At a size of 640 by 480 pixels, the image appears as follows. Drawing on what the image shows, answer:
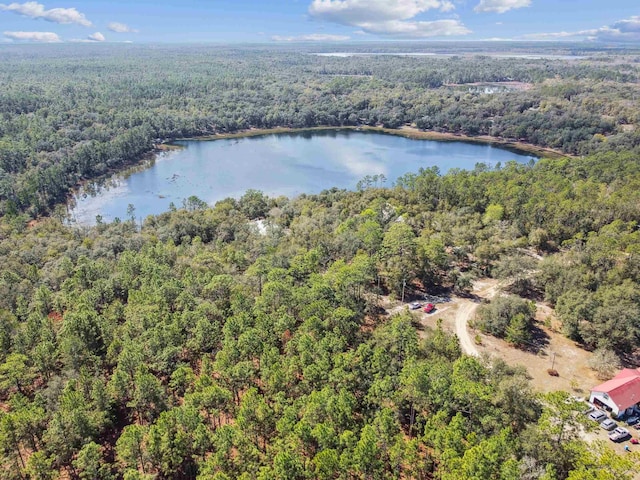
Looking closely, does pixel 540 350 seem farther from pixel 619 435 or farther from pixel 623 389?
pixel 619 435

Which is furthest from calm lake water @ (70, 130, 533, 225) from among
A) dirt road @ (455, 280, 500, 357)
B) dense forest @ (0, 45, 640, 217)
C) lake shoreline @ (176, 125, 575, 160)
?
dirt road @ (455, 280, 500, 357)

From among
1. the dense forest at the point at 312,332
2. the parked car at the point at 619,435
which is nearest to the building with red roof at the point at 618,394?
the parked car at the point at 619,435

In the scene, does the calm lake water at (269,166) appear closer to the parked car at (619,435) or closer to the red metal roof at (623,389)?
the red metal roof at (623,389)

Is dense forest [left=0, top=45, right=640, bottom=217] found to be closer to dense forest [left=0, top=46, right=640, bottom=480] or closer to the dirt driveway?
dense forest [left=0, top=46, right=640, bottom=480]

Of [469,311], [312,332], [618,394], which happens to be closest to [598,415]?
[618,394]

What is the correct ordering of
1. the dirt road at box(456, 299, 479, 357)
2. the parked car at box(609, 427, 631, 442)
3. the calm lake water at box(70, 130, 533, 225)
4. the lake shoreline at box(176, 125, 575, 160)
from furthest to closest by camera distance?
the lake shoreline at box(176, 125, 575, 160)
the calm lake water at box(70, 130, 533, 225)
the dirt road at box(456, 299, 479, 357)
the parked car at box(609, 427, 631, 442)

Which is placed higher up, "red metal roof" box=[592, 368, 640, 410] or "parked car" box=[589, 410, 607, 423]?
"red metal roof" box=[592, 368, 640, 410]

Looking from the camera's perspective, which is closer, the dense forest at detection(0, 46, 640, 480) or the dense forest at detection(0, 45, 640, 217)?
the dense forest at detection(0, 46, 640, 480)
